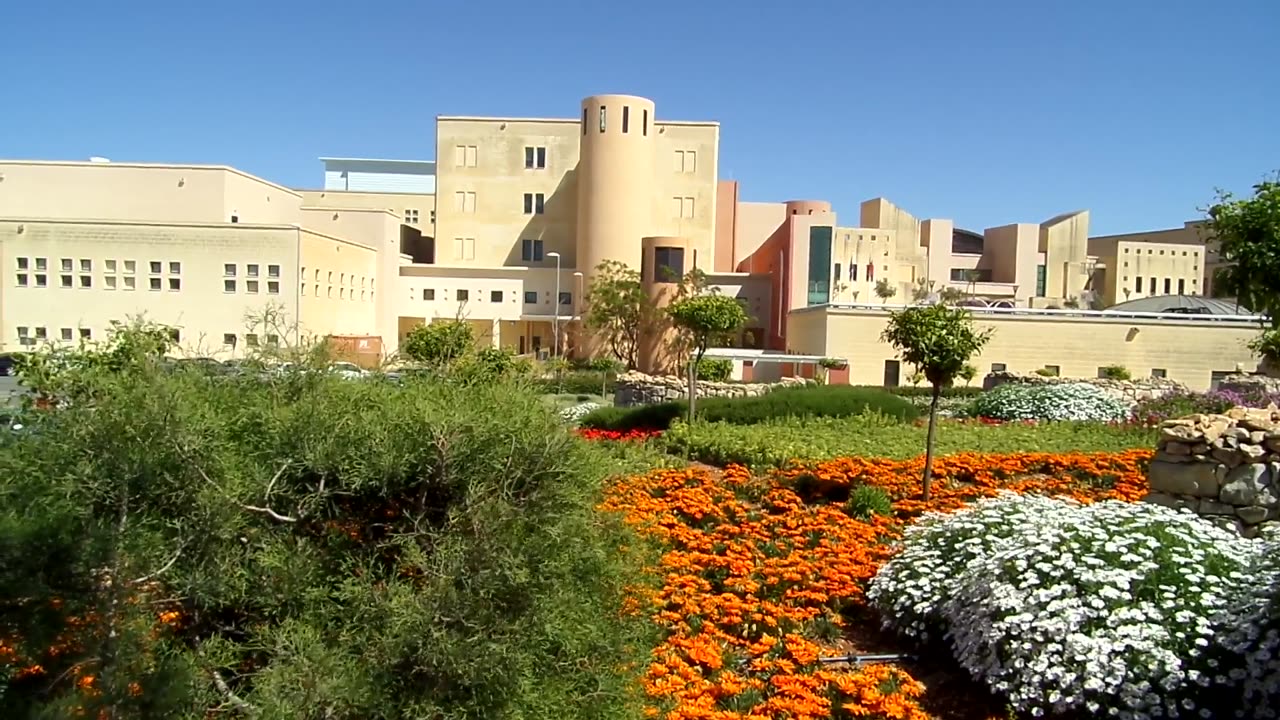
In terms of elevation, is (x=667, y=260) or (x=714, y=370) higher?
(x=667, y=260)

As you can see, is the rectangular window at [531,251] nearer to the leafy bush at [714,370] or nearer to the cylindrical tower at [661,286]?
the cylindrical tower at [661,286]

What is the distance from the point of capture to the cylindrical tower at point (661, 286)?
44.3 m

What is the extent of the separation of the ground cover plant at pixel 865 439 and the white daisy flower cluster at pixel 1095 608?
208 inches

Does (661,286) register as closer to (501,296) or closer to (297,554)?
(501,296)

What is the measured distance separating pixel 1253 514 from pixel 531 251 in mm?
45881

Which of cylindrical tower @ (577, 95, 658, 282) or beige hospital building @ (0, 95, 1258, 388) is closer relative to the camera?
beige hospital building @ (0, 95, 1258, 388)

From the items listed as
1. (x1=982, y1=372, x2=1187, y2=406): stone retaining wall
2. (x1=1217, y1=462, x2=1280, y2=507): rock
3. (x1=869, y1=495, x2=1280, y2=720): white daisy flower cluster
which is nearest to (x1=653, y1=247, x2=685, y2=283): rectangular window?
(x1=982, y1=372, x2=1187, y2=406): stone retaining wall

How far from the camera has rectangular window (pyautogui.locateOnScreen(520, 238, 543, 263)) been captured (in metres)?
51.3

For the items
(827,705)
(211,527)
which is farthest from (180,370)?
(827,705)

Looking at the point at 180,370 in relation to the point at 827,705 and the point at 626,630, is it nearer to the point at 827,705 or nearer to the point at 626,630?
the point at 626,630

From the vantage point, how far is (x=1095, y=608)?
5203 millimetres

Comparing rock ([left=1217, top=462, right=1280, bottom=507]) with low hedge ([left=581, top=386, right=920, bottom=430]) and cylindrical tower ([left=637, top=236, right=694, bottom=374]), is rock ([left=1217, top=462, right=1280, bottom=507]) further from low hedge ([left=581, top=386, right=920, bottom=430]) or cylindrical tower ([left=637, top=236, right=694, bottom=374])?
cylindrical tower ([left=637, top=236, right=694, bottom=374])

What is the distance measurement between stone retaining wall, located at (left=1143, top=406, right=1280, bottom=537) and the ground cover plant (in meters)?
4.23

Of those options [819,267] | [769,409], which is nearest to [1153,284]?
[819,267]
